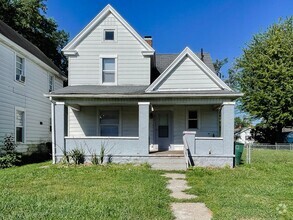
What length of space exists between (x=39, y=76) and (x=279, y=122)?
83.5 ft

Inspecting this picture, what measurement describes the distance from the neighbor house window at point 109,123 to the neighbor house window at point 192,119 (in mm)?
3702

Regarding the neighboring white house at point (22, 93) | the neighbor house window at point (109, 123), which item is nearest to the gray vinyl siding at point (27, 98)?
the neighboring white house at point (22, 93)

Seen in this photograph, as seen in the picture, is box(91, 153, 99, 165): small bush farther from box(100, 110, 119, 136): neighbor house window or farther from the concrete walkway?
the concrete walkway

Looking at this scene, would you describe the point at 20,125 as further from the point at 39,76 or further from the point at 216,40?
the point at 216,40

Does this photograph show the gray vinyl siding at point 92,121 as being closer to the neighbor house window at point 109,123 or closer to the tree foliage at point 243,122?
the neighbor house window at point 109,123

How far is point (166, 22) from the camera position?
23.2 metres

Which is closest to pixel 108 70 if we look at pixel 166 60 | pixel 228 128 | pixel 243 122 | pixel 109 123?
pixel 109 123

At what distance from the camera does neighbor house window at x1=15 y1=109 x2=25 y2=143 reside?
15.3m

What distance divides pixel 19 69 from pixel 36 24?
14.6 m

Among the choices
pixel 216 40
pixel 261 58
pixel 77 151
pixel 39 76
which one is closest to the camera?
pixel 77 151

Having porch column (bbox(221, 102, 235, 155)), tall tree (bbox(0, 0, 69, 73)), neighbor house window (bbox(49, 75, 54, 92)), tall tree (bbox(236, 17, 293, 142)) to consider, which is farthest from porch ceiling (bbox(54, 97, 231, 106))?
tall tree (bbox(236, 17, 293, 142))

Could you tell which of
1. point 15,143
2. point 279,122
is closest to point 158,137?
point 15,143

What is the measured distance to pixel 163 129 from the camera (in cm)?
1586

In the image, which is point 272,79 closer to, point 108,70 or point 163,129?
point 163,129
